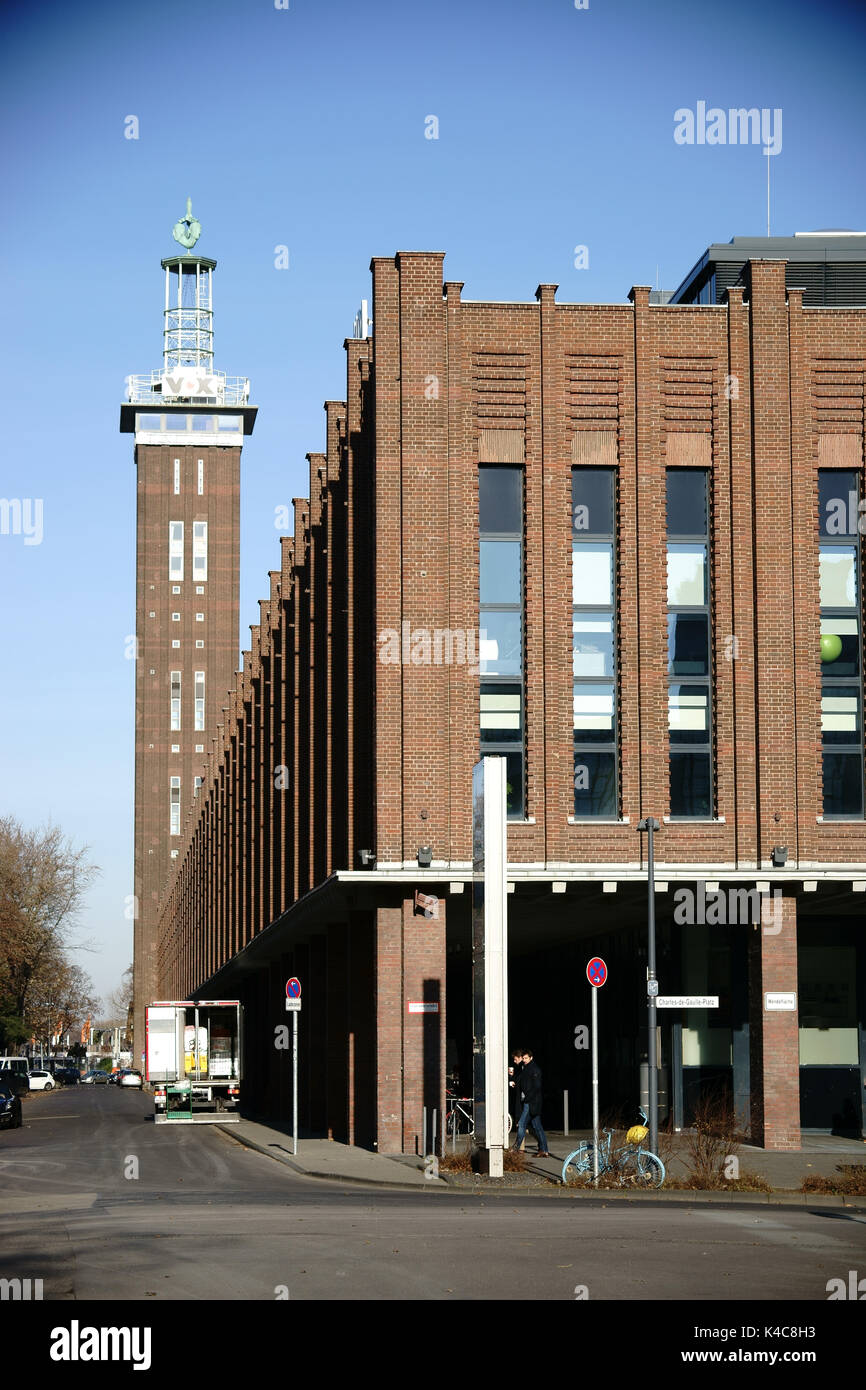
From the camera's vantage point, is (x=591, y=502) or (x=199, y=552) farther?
(x=199, y=552)

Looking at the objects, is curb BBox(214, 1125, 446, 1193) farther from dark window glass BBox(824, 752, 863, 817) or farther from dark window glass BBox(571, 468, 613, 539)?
dark window glass BBox(571, 468, 613, 539)

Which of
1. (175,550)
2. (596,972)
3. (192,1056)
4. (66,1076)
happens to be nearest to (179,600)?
(175,550)

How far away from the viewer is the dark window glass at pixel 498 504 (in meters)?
32.5

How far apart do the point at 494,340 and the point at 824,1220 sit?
1816cm

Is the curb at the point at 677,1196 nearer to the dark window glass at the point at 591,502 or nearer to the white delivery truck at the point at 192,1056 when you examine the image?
the dark window glass at the point at 591,502

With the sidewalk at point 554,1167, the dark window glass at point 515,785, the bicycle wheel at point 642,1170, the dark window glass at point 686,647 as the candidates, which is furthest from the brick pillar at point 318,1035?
the bicycle wheel at point 642,1170

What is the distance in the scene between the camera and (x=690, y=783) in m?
32.3

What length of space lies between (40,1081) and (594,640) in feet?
273

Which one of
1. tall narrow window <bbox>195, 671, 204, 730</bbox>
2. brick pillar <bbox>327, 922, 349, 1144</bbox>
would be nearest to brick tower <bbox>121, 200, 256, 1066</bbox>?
tall narrow window <bbox>195, 671, 204, 730</bbox>

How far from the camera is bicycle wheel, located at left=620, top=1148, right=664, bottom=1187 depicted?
23.1 m

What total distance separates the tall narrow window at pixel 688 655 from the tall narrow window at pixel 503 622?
278 cm

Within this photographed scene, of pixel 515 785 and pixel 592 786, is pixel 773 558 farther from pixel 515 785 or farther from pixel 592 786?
pixel 515 785
